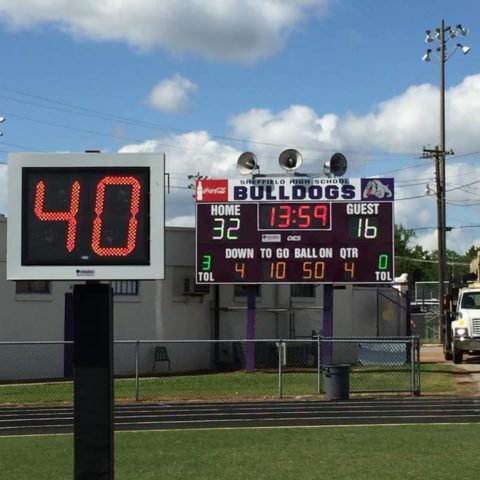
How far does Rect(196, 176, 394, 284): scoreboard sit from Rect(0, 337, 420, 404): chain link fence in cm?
213

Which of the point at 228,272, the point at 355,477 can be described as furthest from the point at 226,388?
the point at 355,477

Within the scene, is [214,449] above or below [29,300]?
below

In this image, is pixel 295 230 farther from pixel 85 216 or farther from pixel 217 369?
pixel 85 216

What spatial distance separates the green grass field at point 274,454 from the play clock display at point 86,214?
11.2 feet

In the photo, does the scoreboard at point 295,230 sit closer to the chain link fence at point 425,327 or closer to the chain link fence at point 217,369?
the chain link fence at point 217,369

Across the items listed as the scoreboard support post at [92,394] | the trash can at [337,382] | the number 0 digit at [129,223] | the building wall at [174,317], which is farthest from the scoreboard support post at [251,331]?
the number 0 digit at [129,223]

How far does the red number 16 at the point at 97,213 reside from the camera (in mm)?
7109

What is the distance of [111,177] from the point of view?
7.18m

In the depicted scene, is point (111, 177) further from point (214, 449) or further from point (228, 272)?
point (228, 272)

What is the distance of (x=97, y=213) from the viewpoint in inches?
279

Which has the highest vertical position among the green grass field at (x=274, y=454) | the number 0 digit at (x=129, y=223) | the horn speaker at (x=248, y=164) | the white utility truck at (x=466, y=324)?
the horn speaker at (x=248, y=164)

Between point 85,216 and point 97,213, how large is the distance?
108 millimetres

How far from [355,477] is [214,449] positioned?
301 centimetres

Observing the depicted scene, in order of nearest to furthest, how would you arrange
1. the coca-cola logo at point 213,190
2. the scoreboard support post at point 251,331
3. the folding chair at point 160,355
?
the coca-cola logo at point 213,190, the scoreboard support post at point 251,331, the folding chair at point 160,355
